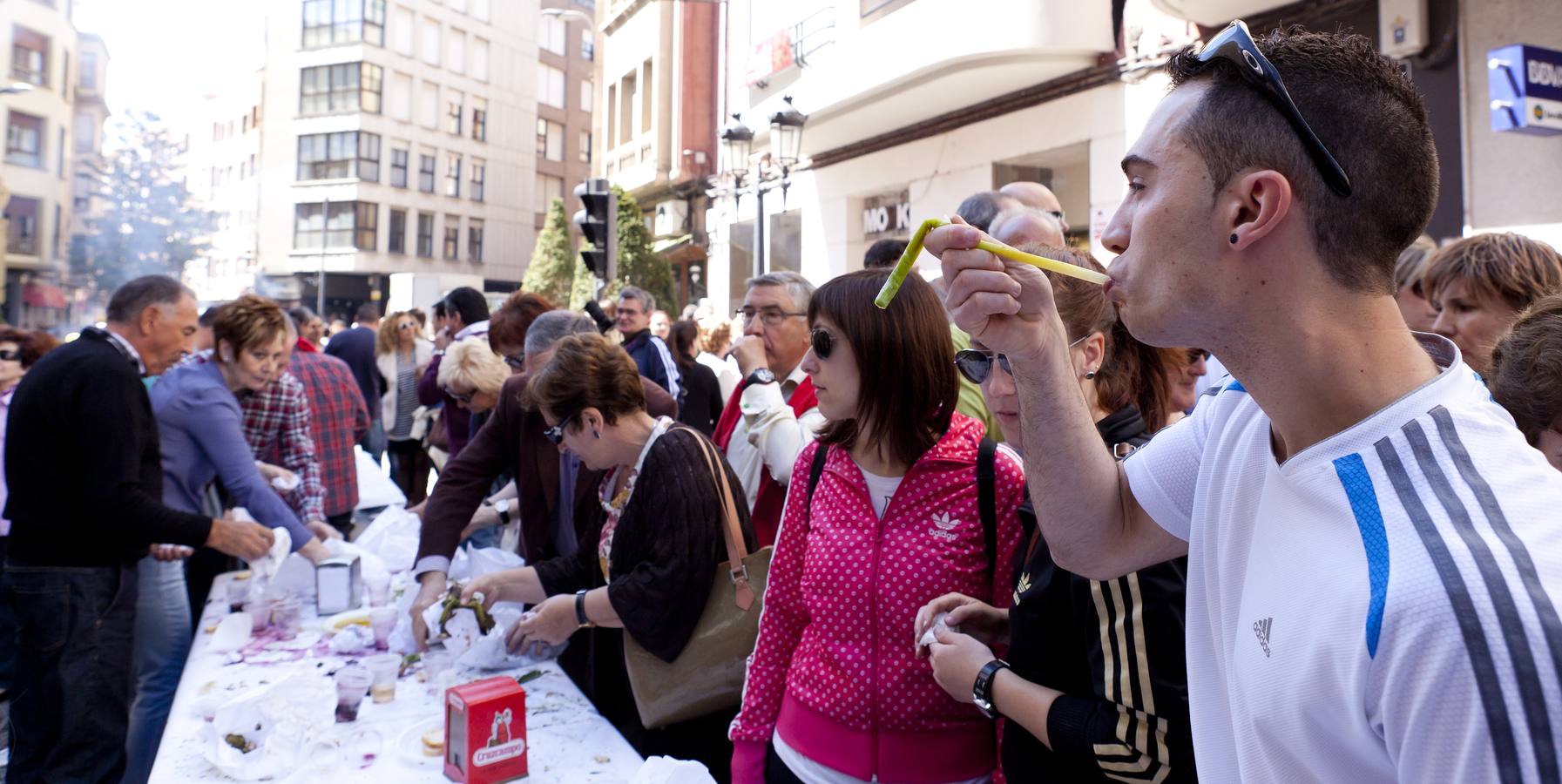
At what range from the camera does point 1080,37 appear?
9805mm

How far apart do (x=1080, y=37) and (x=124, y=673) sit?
9436 mm

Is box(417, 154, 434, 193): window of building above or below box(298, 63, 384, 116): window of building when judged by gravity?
below

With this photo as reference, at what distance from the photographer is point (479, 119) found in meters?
46.5

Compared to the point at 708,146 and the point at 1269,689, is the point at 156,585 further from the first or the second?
the point at 708,146

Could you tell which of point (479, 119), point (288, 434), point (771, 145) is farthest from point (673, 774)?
point (479, 119)

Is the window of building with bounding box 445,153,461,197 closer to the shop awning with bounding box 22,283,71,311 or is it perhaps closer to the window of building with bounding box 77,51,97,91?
the window of building with bounding box 77,51,97,91

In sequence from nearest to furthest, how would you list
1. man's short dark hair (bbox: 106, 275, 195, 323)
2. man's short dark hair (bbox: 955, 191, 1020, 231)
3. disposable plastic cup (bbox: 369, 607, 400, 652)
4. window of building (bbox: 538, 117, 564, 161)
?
disposable plastic cup (bbox: 369, 607, 400, 652), man's short dark hair (bbox: 106, 275, 195, 323), man's short dark hair (bbox: 955, 191, 1020, 231), window of building (bbox: 538, 117, 564, 161)

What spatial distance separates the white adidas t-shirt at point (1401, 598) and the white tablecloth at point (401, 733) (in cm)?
187

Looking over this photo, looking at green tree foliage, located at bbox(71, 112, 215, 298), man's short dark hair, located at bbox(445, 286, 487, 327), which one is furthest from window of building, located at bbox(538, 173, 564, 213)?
man's short dark hair, located at bbox(445, 286, 487, 327)

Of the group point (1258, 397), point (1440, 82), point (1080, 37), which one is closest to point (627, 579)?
point (1258, 397)

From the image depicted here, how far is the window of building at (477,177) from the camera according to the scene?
4647cm

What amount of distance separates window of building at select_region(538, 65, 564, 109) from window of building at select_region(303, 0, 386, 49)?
8440 millimetres

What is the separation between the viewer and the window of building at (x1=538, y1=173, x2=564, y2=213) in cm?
5003

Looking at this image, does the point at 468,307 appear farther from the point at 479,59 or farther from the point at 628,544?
the point at 479,59
